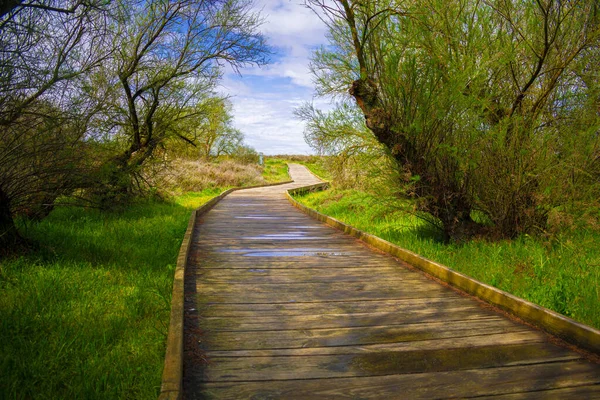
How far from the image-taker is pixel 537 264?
5.57 meters

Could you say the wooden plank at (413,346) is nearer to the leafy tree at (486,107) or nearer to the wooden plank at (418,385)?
the wooden plank at (418,385)

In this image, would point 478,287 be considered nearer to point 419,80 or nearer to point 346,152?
point 419,80

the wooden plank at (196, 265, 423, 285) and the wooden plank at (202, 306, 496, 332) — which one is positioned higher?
the wooden plank at (196, 265, 423, 285)

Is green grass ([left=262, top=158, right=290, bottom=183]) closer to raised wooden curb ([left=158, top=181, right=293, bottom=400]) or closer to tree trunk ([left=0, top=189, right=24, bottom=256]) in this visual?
tree trunk ([left=0, top=189, right=24, bottom=256])

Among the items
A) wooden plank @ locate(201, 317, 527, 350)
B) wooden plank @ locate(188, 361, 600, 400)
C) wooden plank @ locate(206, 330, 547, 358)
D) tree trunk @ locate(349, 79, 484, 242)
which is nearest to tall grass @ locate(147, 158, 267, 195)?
tree trunk @ locate(349, 79, 484, 242)

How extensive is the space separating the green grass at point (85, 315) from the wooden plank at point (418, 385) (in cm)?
70

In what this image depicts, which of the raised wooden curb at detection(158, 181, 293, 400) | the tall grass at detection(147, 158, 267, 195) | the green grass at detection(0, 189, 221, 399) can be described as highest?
the tall grass at detection(147, 158, 267, 195)

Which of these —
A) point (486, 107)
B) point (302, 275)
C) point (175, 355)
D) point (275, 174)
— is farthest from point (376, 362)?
point (275, 174)

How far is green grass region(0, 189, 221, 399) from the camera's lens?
121 inches

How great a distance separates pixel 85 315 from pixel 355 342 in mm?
2746

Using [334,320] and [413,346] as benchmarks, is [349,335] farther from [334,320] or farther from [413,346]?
[413,346]

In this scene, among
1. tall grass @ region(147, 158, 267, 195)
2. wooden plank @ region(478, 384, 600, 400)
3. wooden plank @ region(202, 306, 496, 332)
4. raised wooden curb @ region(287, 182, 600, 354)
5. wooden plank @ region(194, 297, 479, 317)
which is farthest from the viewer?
tall grass @ region(147, 158, 267, 195)

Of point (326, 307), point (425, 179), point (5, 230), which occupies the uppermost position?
point (425, 179)

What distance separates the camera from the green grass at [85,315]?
3.07 meters
